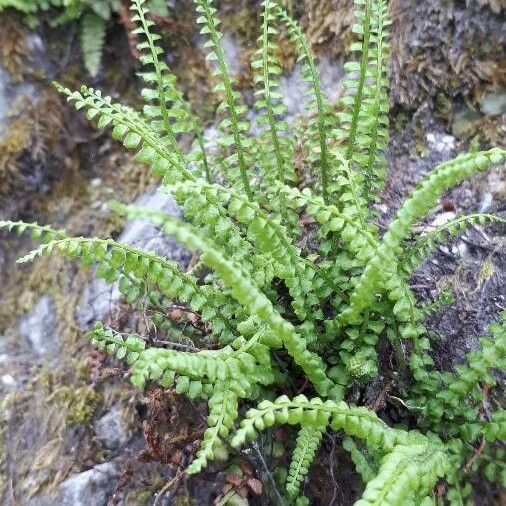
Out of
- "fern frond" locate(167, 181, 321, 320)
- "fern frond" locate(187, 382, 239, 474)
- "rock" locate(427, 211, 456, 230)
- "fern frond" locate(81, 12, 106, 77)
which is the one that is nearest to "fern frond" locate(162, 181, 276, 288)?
"fern frond" locate(167, 181, 321, 320)

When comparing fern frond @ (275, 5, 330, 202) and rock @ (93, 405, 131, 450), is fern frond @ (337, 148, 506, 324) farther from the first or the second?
rock @ (93, 405, 131, 450)

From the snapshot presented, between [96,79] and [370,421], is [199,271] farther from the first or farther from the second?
[96,79]

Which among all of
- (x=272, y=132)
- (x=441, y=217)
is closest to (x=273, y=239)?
(x=272, y=132)

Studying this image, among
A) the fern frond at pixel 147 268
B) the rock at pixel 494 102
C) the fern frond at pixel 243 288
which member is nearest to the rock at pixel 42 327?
the fern frond at pixel 147 268

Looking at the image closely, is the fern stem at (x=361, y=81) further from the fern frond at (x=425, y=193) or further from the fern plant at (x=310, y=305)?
the fern frond at (x=425, y=193)

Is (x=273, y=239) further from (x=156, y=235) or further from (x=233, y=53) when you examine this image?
(x=233, y=53)

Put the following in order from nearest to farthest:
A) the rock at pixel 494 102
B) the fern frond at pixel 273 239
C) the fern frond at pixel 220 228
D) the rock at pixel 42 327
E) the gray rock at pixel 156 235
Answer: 1. the fern frond at pixel 273 239
2. the fern frond at pixel 220 228
3. the rock at pixel 494 102
4. the gray rock at pixel 156 235
5. the rock at pixel 42 327
